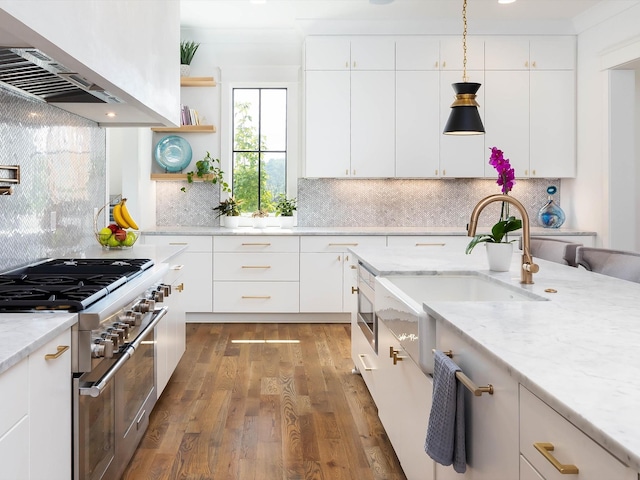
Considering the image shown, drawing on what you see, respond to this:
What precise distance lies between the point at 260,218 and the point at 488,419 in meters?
4.53

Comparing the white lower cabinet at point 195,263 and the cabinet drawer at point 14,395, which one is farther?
the white lower cabinet at point 195,263

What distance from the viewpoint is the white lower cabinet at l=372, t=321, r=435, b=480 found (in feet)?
6.66

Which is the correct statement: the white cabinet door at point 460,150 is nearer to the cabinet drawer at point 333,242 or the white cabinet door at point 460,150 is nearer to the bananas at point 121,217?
the cabinet drawer at point 333,242

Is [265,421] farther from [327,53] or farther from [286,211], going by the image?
[327,53]

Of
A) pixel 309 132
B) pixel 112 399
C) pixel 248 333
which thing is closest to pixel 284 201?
→ pixel 309 132

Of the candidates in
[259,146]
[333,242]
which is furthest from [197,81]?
[333,242]

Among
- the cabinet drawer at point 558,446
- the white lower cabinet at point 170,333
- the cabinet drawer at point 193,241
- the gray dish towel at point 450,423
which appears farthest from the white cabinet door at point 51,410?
the cabinet drawer at point 193,241

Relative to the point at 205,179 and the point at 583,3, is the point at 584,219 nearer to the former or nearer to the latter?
the point at 583,3

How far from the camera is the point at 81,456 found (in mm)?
1839

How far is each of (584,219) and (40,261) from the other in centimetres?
459

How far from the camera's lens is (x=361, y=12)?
5246 mm

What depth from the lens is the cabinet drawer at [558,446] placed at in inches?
35.2

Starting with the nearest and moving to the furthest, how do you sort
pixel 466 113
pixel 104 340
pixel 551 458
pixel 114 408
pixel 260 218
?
pixel 551 458 → pixel 104 340 → pixel 114 408 → pixel 466 113 → pixel 260 218

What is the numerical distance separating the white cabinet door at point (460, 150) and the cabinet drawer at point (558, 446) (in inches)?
182
